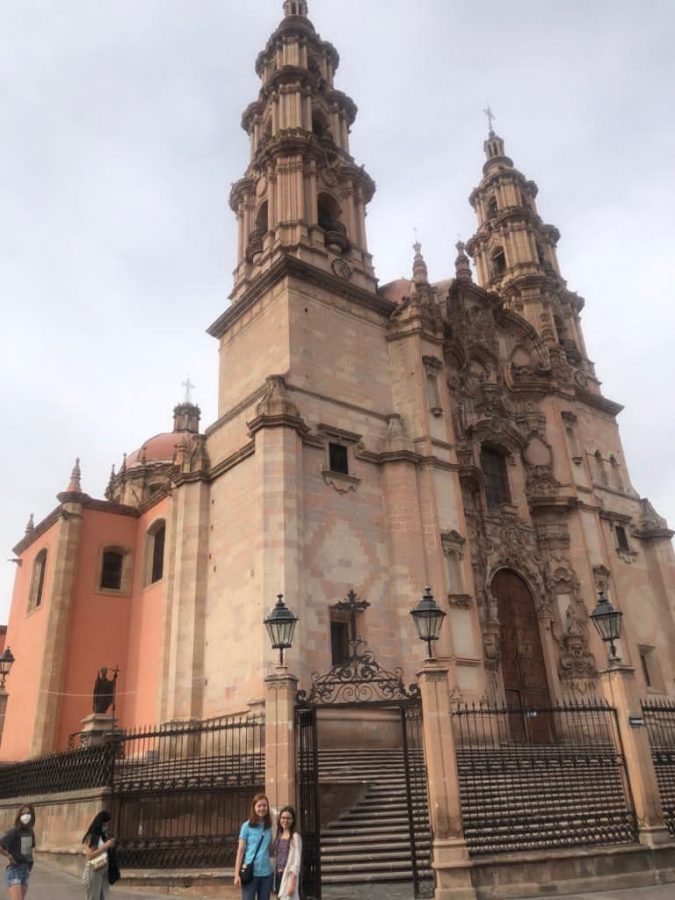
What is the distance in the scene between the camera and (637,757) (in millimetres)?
11734

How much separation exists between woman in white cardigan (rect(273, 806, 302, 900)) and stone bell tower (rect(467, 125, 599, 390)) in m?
26.3

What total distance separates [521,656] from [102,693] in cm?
1408

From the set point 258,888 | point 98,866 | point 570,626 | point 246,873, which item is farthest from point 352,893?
point 570,626

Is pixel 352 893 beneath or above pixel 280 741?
beneath

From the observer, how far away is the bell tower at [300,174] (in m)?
25.4

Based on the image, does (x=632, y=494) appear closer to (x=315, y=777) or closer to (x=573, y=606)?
(x=573, y=606)

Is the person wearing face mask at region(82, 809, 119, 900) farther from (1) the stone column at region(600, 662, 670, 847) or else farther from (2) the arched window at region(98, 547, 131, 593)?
(2) the arched window at region(98, 547, 131, 593)

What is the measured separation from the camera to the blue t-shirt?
302 inches

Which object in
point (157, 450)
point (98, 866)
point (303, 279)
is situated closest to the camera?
point (98, 866)

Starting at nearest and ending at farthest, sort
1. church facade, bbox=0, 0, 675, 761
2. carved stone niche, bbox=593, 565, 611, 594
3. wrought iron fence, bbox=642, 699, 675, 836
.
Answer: wrought iron fence, bbox=642, 699, 675, 836 → church facade, bbox=0, 0, 675, 761 → carved stone niche, bbox=593, 565, 611, 594

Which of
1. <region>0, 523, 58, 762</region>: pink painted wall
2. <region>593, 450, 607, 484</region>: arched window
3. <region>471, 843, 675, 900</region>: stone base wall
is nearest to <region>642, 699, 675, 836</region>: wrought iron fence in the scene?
<region>471, 843, 675, 900</region>: stone base wall

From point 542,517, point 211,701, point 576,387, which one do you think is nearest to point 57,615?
point 211,701

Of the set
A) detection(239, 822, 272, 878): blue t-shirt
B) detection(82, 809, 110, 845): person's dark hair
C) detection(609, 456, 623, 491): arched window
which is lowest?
detection(239, 822, 272, 878): blue t-shirt

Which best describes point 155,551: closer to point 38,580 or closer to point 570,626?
point 38,580
